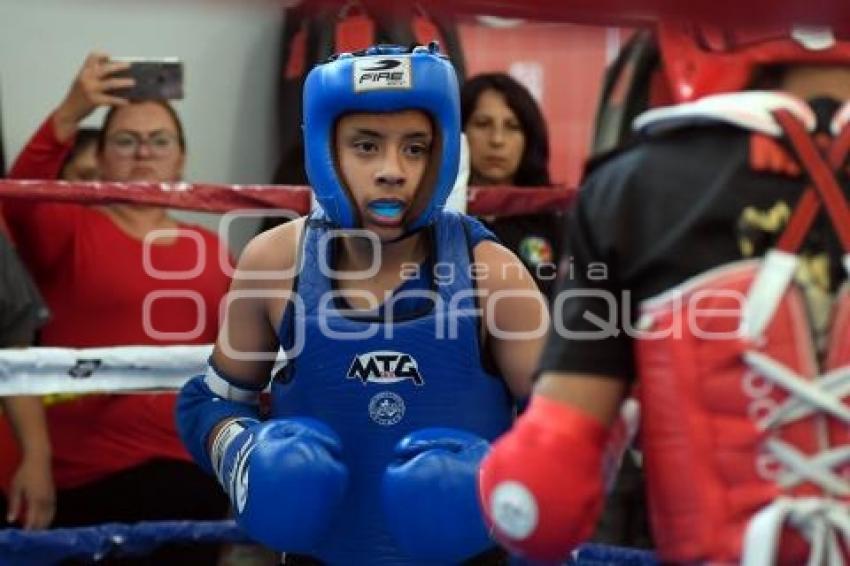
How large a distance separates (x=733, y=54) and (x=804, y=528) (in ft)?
1.11

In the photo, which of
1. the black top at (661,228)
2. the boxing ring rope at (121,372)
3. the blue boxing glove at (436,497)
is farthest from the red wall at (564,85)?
the black top at (661,228)

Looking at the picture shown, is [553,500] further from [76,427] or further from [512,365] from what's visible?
[76,427]

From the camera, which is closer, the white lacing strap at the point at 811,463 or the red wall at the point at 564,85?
the white lacing strap at the point at 811,463

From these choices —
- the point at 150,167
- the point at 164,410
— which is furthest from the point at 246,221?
the point at 164,410

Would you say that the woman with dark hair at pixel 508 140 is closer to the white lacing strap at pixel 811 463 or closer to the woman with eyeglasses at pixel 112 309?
the woman with eyeglasses at pixel 112 309

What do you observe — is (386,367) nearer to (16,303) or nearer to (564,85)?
(16,303)

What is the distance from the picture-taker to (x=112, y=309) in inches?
89.3

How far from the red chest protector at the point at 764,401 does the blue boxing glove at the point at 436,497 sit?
18.7 inches

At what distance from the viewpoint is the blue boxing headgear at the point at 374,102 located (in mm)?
1576

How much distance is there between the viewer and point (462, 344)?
1.60m

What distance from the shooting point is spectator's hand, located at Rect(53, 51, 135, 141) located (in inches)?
89.8

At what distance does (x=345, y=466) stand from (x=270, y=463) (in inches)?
4.6

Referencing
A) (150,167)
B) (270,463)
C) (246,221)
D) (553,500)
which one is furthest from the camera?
(246,221)

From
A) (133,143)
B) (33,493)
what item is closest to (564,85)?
(133,143)
